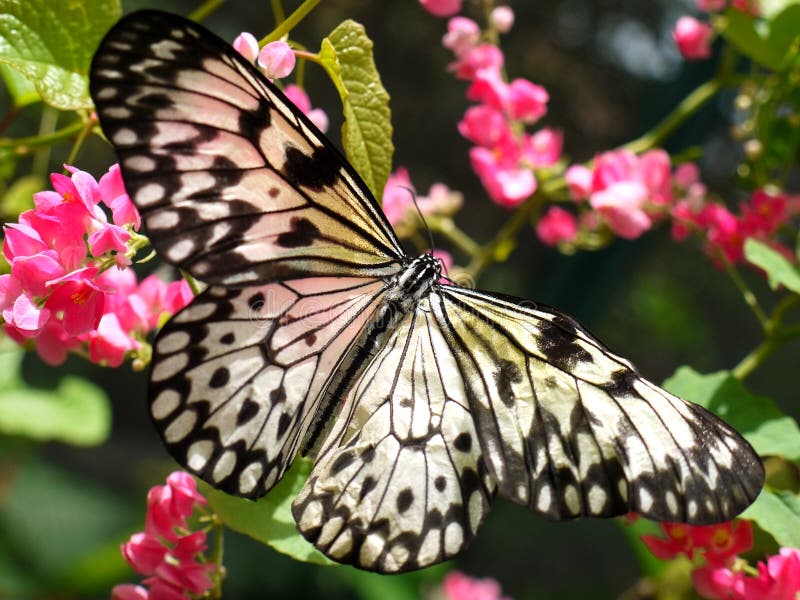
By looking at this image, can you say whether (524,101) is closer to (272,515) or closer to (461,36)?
(461,36)

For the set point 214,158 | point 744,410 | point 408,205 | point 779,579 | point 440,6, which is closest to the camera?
point 214,158

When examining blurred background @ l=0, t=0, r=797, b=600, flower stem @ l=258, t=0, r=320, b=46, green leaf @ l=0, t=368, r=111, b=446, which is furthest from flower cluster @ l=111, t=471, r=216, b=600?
blurred background @ l=0, t=0, r=797, b=600

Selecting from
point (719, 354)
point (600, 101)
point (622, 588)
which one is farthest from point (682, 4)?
point (622, 588)

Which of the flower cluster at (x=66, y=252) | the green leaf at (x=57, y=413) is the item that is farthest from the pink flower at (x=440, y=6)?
the green leaf at (x=57, y=413)

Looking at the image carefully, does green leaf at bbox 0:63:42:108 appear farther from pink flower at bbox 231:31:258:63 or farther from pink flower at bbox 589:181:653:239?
pink flower at bbox 589:181:653:239

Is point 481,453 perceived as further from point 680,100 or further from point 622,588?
point 622,588

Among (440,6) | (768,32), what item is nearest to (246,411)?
(440,6)

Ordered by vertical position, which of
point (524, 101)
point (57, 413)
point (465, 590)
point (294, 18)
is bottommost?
point (465, 590)
